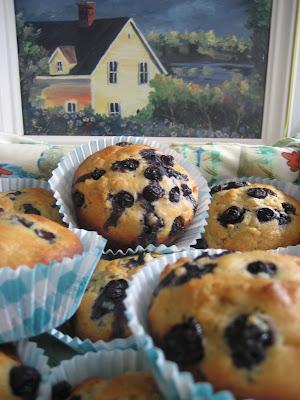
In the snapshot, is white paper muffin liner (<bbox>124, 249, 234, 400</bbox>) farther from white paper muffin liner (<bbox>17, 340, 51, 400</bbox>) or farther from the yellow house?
the yellow house

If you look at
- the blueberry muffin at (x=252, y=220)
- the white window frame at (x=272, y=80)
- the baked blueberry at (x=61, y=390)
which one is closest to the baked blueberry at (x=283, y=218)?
the blueberry muffin at (x=252, y=220)

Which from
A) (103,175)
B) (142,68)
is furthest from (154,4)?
(103,175)

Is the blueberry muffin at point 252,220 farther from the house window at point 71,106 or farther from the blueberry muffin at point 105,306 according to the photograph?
the house window at point 71,106

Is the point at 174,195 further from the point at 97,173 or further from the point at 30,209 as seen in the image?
the point at 30,209

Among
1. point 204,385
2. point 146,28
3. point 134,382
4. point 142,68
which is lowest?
point 134,382

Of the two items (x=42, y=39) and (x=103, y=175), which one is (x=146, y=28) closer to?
(x=42, y=39)

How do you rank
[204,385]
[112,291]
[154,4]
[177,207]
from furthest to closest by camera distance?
[154,4]
[177,207]
[112,291]
[204,385]

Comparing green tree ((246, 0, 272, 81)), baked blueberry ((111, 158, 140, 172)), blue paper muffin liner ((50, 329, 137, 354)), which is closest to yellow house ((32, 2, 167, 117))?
green tree ((246, 0, 272, 81))
